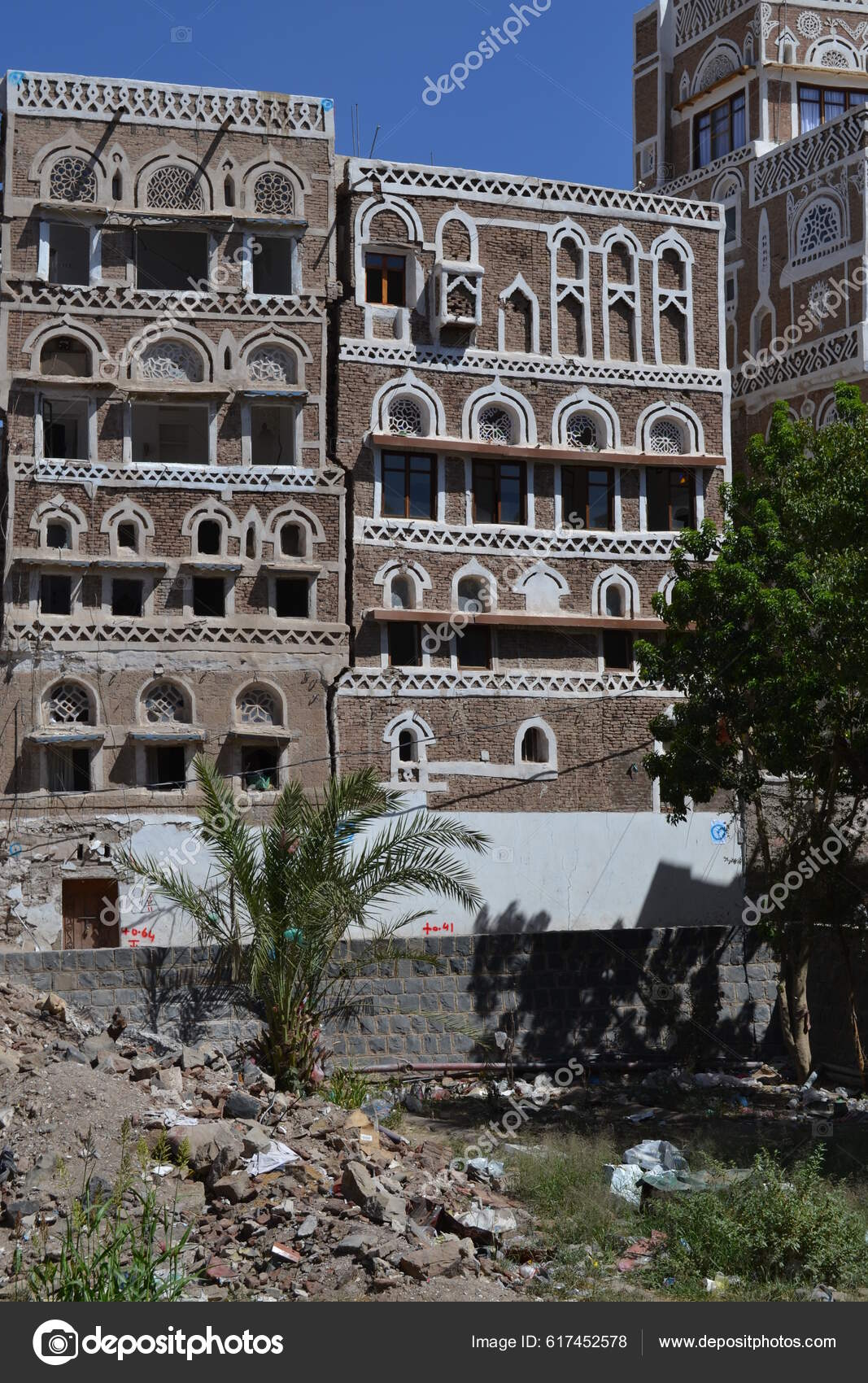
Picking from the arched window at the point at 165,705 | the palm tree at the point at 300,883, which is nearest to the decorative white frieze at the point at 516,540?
the arched window at the point at 165,705

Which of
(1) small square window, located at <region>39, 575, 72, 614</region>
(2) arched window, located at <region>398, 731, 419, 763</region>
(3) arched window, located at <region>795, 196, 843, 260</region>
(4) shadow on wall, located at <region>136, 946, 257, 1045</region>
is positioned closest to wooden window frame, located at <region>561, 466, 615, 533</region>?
(2) arched window, located at <region>398, 731, 419, 763</region>

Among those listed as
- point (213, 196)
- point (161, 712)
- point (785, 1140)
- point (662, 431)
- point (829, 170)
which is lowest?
point (785, 1140)

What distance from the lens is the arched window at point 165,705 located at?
28.1 metres

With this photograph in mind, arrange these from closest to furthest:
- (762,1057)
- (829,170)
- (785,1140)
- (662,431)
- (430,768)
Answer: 1. (785,1140)
2. (762,1057)
3. (430,768)
4. (662,431)
5. (829,170)

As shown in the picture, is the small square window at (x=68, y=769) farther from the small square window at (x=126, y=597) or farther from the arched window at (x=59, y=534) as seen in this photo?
the arched window at (x=59, y=534)

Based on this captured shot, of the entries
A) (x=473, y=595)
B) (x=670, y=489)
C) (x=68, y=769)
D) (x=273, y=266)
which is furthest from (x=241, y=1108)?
(x=670, y=489)

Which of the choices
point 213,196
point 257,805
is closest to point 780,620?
point 257,805

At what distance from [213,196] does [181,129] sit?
139cm

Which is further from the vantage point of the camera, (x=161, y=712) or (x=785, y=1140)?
(x=161, y=712)

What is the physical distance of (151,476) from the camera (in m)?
28.8

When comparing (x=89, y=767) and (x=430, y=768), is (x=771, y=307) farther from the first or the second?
(x=89, y=767)

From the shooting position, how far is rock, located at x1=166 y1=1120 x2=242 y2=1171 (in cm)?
1672

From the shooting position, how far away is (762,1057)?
88.7 ft
